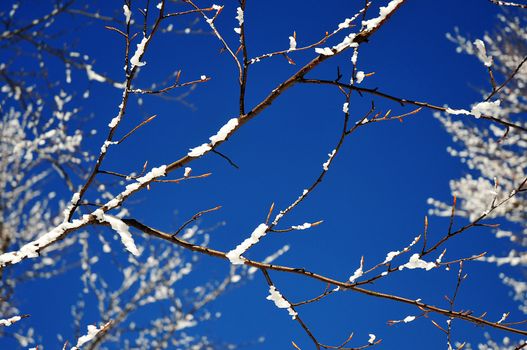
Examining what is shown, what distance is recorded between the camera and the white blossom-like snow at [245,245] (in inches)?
55.4

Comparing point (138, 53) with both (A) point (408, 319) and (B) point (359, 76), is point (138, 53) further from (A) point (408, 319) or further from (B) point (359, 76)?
(A) point (408, 319)

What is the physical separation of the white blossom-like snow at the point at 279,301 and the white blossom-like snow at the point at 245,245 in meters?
0.21

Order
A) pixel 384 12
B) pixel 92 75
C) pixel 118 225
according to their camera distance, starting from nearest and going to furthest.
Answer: pixel 384 12 → pixel 118 225 → pixel 92 75

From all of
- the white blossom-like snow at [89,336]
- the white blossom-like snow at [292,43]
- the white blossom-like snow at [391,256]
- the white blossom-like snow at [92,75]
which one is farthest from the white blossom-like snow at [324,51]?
the white blossom-like snow at [92,75]

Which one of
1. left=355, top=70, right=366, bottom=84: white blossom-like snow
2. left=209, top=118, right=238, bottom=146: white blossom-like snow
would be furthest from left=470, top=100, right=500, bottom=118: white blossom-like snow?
left=209, top=118, right=238, bottom=146: white blossom-like snow

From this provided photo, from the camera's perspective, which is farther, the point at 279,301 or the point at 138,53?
the point at 279,301

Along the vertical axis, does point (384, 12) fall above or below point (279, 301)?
above

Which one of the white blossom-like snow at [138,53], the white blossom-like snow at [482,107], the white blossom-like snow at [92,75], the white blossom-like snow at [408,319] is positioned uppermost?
the white blossom-like snow at [92,75]

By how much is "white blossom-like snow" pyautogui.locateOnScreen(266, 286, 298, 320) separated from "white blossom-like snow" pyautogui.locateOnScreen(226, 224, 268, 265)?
207 millimetres

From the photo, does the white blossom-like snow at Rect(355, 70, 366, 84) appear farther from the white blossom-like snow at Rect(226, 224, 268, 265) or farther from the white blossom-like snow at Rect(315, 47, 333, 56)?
the white blossom-like snow at Rect(226, 224, 268, 265)

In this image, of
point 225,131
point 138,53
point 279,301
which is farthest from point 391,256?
point 138,53

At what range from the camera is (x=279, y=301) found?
153 cm

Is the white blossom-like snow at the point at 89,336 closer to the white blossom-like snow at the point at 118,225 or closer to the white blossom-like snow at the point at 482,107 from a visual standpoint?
the white blossom-like snow at the point at 118,225

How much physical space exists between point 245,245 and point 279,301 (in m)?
0.29
